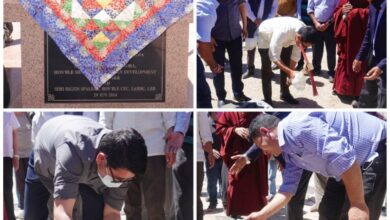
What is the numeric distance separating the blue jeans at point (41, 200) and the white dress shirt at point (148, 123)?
15.9 inches

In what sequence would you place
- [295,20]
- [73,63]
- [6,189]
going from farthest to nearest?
[295,20]
[73,63]
[6,189]

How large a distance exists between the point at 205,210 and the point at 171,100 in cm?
71

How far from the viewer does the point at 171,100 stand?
4914 millimetres

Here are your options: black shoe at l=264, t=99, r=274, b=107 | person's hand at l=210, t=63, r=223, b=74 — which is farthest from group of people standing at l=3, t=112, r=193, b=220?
black shoe at l=264, t=99, r=274, b=107

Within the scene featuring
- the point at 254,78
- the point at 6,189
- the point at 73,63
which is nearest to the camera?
the point at 6,189

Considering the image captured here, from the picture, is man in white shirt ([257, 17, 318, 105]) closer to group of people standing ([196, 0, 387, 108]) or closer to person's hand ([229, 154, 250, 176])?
group of people standing ([196, 0, 387, 108])

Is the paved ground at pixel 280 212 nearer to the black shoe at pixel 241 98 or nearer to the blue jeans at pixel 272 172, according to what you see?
the blue jeans at pixel 272 172

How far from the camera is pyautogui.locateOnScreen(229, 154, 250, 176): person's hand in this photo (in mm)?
4543

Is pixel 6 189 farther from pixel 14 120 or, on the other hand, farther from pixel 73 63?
pixel 73 63

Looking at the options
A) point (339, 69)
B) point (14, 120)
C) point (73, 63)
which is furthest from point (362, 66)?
point (14, 120)

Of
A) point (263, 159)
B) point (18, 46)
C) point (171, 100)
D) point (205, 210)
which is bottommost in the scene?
point (205, 210)

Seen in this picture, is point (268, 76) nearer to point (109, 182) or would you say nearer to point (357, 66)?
point (357, 66)

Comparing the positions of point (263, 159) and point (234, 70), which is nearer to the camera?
point (263, 159)

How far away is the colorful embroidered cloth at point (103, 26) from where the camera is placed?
463 centimetres
